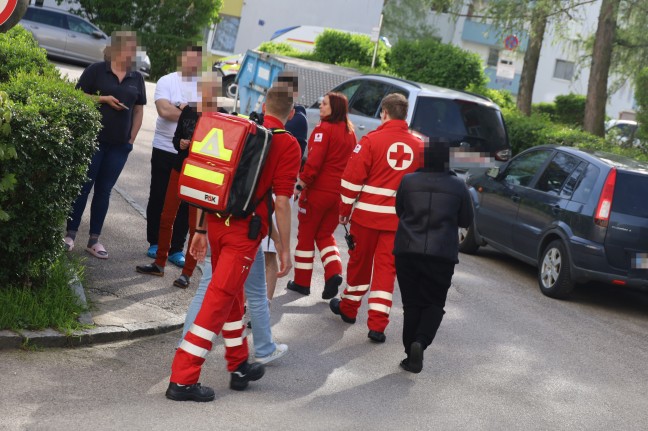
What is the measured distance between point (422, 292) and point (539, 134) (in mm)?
13080

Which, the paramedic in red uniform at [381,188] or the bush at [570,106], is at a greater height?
the bush at [570,106]

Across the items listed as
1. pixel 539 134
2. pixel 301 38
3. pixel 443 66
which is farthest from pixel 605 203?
pixel 301 38

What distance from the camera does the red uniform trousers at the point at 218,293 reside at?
242 inches

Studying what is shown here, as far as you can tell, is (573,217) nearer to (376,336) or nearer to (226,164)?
(376,336)

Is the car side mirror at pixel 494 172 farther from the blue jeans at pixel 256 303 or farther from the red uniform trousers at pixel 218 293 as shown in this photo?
the red uniform trousers at pixel 218 293

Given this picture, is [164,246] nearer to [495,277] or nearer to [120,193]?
[120,193]

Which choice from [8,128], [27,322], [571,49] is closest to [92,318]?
[27,322]

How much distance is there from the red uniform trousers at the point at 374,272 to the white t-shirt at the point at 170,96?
1921mm

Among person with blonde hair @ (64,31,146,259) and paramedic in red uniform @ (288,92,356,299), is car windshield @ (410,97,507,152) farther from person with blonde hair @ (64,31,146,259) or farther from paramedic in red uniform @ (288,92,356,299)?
person with blonde hair @ (64,31,146,259)

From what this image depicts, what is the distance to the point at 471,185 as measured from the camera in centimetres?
Result: 1398

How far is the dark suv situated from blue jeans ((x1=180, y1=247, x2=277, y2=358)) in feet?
16.3

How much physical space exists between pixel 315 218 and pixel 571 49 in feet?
83.1

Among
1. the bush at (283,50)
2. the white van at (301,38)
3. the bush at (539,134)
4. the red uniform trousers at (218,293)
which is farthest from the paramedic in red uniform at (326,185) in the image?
the white van at (301,38)

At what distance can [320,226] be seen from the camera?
9469 millimetres
